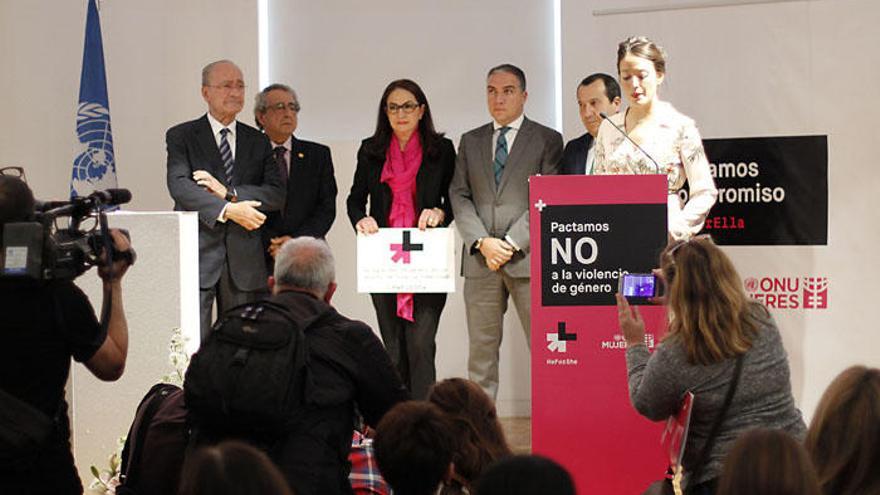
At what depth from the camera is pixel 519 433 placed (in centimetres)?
649

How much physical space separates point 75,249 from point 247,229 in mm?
2771

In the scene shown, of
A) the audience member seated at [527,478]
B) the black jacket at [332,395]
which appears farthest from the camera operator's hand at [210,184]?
the audience member seated at [527,478]

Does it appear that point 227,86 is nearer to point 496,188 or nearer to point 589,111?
point 496,188

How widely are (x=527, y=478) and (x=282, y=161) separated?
433cm

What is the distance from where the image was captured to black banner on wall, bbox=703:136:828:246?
20.4ft

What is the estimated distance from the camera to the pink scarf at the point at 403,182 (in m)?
5.43

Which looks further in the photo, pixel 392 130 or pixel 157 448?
pixel 392 130

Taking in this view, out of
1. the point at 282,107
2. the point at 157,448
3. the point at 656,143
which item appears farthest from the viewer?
the point at 282,107

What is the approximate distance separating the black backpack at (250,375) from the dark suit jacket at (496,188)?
231cm

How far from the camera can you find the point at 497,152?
5.51 meters

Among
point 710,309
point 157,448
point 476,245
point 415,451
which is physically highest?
point 476,245

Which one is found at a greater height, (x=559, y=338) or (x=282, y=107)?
(x=282, y=107)

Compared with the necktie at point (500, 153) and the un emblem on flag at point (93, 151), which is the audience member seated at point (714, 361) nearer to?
the necktie at point (500, 153)

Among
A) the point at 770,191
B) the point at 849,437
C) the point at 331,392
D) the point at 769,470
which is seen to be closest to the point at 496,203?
the point at 770,191
